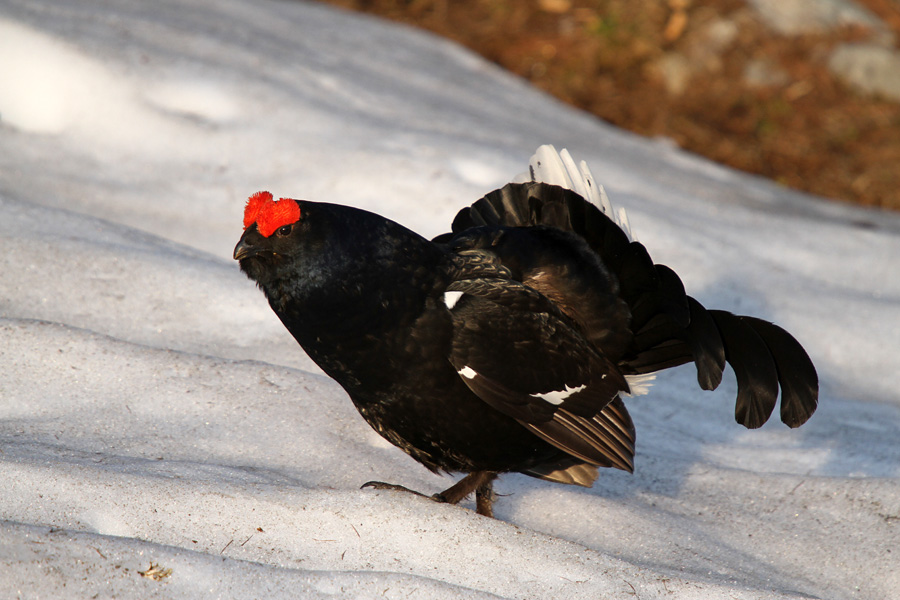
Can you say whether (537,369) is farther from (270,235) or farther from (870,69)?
(870,69)

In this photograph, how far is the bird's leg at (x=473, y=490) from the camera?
10.6ft

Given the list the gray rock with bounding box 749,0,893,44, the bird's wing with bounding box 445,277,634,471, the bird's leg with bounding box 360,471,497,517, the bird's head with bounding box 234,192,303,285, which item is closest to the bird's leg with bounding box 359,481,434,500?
the bird's leg with bounding box 360,471,497,517

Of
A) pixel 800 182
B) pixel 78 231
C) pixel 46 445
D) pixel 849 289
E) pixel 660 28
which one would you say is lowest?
pixel 46 445

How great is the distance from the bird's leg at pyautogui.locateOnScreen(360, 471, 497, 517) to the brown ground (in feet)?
18.9

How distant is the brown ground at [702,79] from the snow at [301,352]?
89cm

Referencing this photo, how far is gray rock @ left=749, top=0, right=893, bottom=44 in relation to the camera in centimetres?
927

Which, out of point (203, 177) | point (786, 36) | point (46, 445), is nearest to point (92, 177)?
point (203, 177)

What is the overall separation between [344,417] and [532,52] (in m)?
6.31

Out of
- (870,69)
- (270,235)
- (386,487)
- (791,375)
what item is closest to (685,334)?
(791,375)

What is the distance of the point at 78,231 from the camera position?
4.46m

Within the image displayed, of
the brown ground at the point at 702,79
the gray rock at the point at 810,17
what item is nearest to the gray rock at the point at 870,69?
the brown ground at the point at 702,79

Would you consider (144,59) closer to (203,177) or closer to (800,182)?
(203,177)

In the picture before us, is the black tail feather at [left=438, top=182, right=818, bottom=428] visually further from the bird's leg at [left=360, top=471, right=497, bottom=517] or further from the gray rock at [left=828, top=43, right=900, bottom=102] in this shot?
the gray rock at [left=828, top=43, right=900, bottom=102]

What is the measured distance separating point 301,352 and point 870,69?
290 inches
